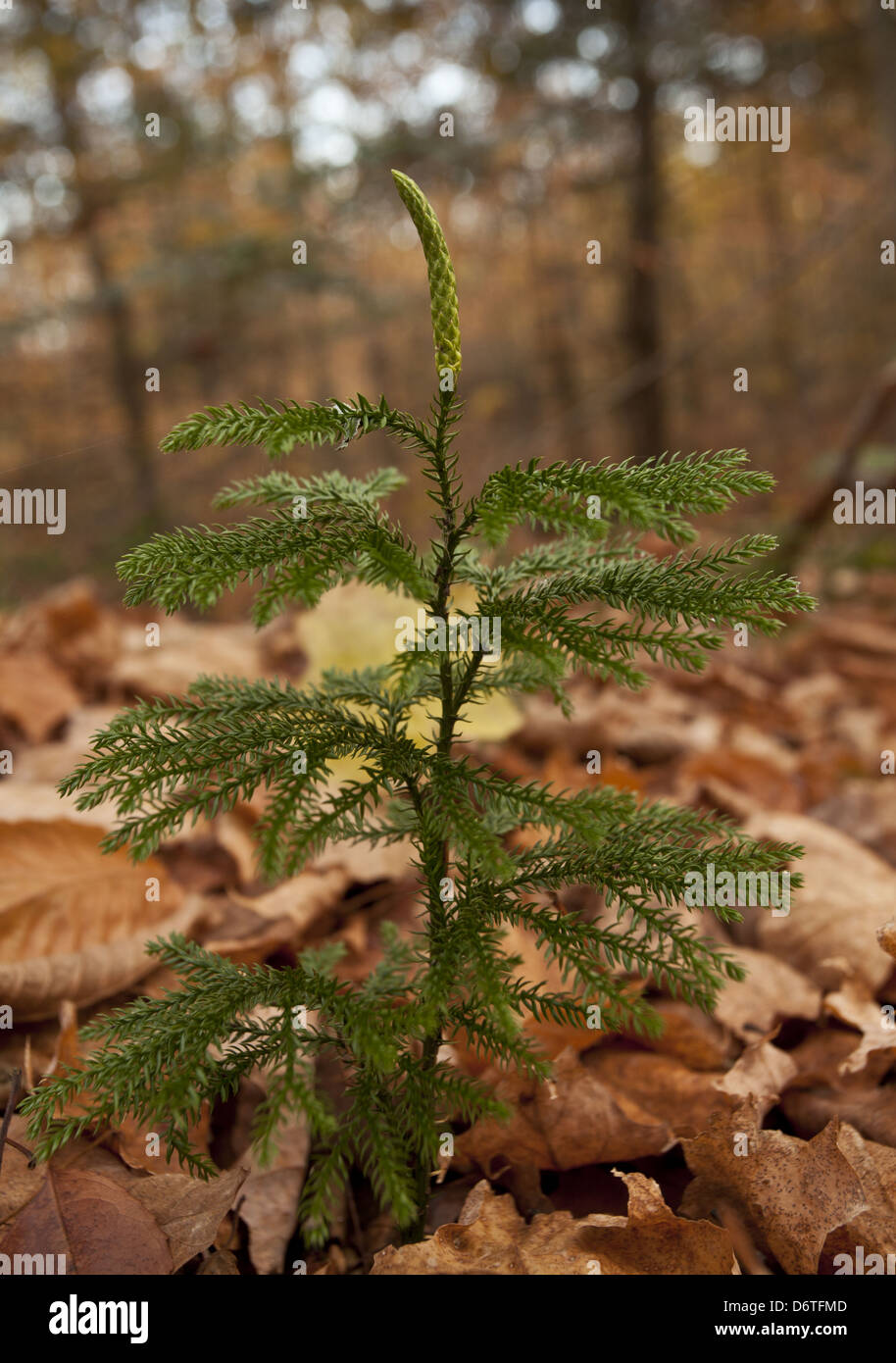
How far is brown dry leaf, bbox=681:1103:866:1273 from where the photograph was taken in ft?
3.81

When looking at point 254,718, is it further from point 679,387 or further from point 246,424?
point 679,387

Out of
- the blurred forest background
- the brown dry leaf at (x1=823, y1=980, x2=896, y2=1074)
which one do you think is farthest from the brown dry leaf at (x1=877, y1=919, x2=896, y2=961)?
the blurred forest background

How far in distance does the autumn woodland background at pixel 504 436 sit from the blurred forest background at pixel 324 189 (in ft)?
0.19

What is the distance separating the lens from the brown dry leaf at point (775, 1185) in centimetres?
116

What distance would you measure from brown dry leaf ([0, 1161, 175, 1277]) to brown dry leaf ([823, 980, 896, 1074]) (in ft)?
3.48

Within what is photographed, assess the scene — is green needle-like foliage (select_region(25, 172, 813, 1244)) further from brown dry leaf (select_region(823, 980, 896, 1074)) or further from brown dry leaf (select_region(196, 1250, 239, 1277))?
brown dry leaf (select_region(823, 980, 896, 1074))

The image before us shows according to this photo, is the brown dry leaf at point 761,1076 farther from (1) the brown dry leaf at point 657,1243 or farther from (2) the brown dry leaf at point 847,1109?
(1) the brown dry leaf at point 657,1243

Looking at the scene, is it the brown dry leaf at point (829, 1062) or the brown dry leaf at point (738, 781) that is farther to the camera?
the brown dry leaf at point (738, 781)

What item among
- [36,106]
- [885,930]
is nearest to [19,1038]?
[885,930]

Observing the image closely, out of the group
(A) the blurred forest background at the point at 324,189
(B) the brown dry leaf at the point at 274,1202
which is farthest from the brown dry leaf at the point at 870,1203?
(A) the blurred forest background at the point at 324,189


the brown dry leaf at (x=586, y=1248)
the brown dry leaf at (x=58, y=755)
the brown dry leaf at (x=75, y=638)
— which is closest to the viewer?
the brown dry leaf at (x=586, y=1248)

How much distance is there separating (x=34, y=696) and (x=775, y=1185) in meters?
2.42

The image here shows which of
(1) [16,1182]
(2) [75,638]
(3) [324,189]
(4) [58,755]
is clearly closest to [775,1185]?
(1) [16,1182]

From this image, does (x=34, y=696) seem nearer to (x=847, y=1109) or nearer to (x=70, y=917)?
(x=70, y=917)
